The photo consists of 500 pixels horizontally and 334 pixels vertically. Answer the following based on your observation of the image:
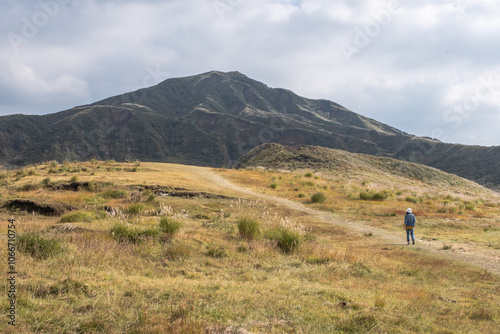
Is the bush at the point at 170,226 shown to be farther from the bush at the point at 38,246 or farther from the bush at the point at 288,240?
the bush at the point at 288,240

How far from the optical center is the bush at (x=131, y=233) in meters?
8.83

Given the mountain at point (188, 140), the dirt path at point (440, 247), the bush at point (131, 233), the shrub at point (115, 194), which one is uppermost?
the mountain at point (188, 140)

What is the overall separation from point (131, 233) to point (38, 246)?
2402 millimetres

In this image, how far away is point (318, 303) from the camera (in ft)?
17.7

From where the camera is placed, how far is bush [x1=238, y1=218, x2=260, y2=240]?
10984mm

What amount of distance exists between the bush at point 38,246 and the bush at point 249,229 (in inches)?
228

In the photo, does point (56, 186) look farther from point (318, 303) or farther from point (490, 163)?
point (490, 163)

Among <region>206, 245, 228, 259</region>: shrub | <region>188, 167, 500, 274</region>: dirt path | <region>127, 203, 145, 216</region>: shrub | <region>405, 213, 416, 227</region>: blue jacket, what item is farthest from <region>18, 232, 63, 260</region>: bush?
<region>405, 213, 416, 227</region>: blue jacket

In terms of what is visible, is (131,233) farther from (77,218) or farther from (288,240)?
(288,240)

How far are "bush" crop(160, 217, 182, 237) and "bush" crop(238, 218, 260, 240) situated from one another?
7.86 ft

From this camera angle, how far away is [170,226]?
9953 mm

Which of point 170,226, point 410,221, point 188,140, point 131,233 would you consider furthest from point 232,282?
point 188,140

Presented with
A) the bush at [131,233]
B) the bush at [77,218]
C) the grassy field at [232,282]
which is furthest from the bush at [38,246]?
the bush at [77,218]

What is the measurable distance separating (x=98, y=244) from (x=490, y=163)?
11175 cm
